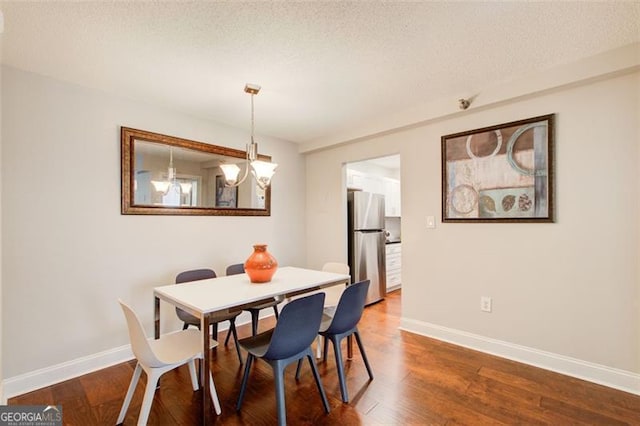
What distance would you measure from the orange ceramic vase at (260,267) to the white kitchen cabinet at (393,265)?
9.82 feet

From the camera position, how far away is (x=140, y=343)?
58.8 inches

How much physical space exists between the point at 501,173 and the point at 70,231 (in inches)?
140

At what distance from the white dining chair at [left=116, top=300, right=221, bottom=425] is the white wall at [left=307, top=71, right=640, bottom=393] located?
219 cm

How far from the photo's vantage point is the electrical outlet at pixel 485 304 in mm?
2631

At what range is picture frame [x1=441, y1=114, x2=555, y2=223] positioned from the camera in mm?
2338

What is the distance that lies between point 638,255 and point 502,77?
1.57 m

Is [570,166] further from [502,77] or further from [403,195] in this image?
[403,195]

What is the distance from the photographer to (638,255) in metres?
1.99

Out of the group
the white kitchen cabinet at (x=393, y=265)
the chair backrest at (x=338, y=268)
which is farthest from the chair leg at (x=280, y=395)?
the white kitchen cabinet at (x=393, y=265)

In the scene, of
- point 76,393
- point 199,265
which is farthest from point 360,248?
point 76,393

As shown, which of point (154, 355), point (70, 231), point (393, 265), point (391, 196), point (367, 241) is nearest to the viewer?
point (154, 355)

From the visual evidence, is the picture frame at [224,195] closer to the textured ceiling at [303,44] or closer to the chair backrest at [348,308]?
the textured ceiling at [303,44]

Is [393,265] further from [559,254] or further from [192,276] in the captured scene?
[192,276]

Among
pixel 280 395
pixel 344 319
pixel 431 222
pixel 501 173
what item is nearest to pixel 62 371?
pixel 280 395
